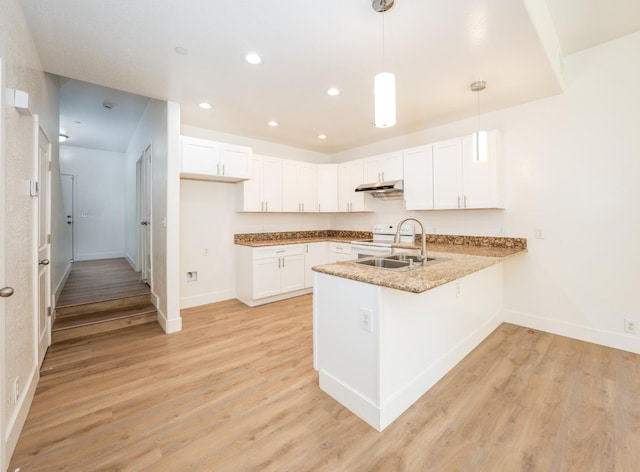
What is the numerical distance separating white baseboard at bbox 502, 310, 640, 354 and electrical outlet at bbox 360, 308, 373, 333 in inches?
107

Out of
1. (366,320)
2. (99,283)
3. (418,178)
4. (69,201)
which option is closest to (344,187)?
(418,178)

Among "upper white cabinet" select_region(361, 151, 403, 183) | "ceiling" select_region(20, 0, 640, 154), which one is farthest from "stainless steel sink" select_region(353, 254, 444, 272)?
"upper white cabinet" select_region(361, 151, 403, 183)

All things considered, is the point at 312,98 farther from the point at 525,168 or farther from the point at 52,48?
the point at 525,168

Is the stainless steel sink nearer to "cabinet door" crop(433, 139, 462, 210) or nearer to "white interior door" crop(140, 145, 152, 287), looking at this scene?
"cabinet door" crop(433, 139, 462, 210)

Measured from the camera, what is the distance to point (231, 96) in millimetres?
3072

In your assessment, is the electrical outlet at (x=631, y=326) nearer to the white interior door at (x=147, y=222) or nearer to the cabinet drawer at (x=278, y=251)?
the cabinet drawer at (x=278, y=251)

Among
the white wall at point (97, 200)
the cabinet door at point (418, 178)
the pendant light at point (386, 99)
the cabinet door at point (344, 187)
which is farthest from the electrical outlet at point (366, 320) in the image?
the white wall at point (97, 200)

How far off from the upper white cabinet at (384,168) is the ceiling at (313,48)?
773 millimetres

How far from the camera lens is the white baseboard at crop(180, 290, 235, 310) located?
4.07 metres

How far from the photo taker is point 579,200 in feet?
9.58

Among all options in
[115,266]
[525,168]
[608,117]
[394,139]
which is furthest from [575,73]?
[115,266]

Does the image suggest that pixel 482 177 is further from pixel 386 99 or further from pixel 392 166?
pixel 386 99

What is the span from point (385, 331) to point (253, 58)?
2392 mm

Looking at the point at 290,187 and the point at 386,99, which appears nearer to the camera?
the point at 386,99
